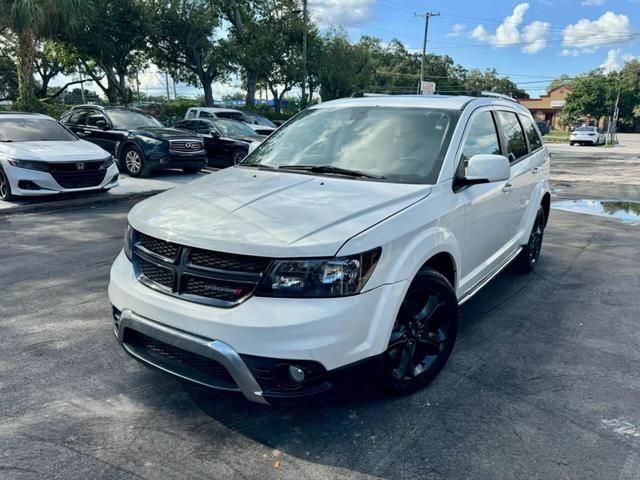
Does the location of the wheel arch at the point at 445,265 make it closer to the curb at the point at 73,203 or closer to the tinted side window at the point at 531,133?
the tinted side window at the point at 531,133

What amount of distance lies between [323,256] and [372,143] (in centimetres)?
158

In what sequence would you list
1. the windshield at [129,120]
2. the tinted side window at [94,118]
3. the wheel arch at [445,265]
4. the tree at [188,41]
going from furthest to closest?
the tree at [188,41] → the tinted side window at [94,118] → the windshield at [129,120] → the wheel arch at [445,265]

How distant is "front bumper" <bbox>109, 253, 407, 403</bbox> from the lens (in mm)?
2439

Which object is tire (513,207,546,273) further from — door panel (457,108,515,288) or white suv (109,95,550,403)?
white suv (109,95,550,403)

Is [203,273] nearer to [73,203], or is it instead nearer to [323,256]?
[323,256]

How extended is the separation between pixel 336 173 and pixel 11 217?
677cm

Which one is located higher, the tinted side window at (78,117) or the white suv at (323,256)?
the tinted side window at (78,117)

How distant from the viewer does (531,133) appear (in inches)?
225

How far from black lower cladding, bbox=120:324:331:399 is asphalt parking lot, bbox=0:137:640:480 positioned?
338 millimetres

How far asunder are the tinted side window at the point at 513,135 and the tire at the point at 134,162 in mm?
9129

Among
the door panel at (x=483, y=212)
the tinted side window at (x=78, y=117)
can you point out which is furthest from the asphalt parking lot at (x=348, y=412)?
the tinted side window at (x=78, y=117)

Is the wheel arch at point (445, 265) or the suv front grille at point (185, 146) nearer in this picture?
the wheel arch at point (445, 265)

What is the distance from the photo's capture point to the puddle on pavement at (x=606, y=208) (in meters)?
9.42

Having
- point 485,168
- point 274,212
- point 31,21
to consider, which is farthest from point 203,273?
point 31,21
